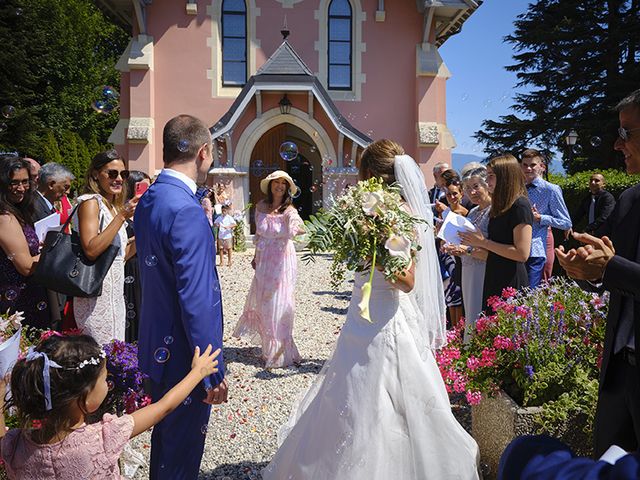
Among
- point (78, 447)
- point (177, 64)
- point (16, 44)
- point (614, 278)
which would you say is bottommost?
point (78, 447)

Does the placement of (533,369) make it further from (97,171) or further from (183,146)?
(97,171)

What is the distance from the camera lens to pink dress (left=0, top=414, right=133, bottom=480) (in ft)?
7.25

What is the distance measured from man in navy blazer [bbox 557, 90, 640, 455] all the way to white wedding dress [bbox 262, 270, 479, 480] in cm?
113

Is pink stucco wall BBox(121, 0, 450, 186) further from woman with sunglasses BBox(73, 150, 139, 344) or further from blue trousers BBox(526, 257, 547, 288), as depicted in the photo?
woman with sunglasses BBox(73, 150, 139, 344)

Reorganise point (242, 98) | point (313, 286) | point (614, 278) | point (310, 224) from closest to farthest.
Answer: point (614, 278)
point (310, 224)
point (313, 286)
point (242, 98)

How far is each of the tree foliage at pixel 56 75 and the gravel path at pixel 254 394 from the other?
69.6 ft

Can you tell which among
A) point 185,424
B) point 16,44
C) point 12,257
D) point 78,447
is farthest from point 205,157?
point 16,44

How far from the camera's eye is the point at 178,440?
303 cm

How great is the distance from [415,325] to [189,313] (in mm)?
1521

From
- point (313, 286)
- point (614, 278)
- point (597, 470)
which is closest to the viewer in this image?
point (597, 470)

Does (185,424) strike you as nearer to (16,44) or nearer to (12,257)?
(12,257)

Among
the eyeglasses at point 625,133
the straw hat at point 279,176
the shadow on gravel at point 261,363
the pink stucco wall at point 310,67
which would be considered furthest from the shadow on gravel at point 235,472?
the pink stucco wall at point 310,67

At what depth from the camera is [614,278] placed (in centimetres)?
224

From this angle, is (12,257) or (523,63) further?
(523,63)
